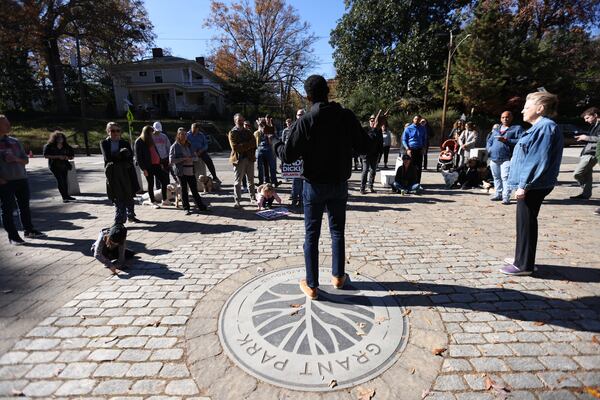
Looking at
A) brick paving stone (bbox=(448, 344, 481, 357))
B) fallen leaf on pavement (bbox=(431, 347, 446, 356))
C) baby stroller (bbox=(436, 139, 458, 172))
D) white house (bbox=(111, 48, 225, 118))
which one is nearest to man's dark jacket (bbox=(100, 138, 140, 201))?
fallen leaf on pavement (bbox=(431, 347, 446, 356))

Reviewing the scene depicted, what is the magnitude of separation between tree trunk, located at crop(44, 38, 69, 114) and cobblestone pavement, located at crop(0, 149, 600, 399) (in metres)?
33.8

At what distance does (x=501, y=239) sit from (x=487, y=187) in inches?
162

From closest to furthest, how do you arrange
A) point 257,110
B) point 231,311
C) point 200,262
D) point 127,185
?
point 231,311 → point 200,262 → point 127,185 → point 257,110

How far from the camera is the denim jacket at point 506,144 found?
6969 millimetres

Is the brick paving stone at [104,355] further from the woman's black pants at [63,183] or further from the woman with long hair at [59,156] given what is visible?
the woman's black pants at [63,183]

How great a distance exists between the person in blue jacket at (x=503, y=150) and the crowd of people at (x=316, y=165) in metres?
0.02

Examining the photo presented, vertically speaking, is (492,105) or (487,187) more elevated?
(492,105)

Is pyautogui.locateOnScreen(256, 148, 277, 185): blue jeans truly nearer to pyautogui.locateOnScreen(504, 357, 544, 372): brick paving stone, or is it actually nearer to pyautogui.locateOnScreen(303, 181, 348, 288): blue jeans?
pyautogui.locateOnScreen(303, 181, 348, 288): blue jeans

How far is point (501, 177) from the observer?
7336 mm

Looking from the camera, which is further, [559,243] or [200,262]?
[559,243]

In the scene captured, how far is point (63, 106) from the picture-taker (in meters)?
32.9

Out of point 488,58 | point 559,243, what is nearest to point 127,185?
point 559,243

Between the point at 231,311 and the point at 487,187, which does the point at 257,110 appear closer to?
the point at 487,187

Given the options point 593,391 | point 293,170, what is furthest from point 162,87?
point 593,391
